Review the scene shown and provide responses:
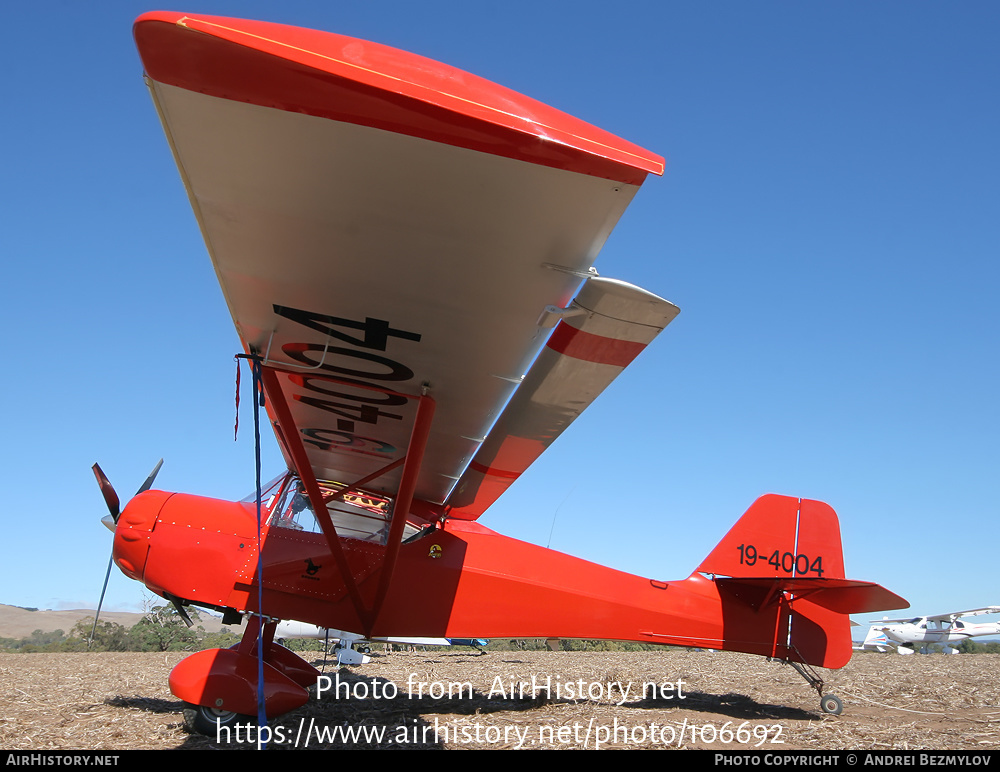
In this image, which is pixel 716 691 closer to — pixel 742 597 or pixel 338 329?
pixel 742 597

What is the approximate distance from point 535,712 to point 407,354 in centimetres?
418

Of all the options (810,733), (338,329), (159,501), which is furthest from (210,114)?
(810,733)

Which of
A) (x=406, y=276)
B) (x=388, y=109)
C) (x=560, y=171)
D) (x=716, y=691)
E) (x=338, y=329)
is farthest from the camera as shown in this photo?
(x=716, y=691)

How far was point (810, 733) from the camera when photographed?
18.6 feet

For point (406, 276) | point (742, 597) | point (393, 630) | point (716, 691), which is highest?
point (406, 276)

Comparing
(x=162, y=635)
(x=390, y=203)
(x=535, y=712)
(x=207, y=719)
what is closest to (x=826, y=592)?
(x=535, y=712)

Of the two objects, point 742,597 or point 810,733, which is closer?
point 810,733

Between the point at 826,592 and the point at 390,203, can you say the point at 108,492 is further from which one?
the point at 826,592

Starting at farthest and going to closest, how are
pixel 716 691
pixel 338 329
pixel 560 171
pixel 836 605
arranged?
pixel 716 691 < pixel 836 605 < pixel 338 329 < pixel 560 171

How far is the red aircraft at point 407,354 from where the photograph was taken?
2236 mm

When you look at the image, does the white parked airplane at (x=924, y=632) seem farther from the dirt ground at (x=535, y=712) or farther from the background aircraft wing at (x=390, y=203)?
the background aircraft wing at (x=390, y=203)

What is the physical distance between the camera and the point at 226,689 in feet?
17.4

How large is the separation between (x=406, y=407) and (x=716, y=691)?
6060mm

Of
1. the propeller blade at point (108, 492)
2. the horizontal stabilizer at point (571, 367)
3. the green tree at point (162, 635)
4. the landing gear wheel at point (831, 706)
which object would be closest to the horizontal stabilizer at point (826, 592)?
the landing gear wheel at point (831, 706)
